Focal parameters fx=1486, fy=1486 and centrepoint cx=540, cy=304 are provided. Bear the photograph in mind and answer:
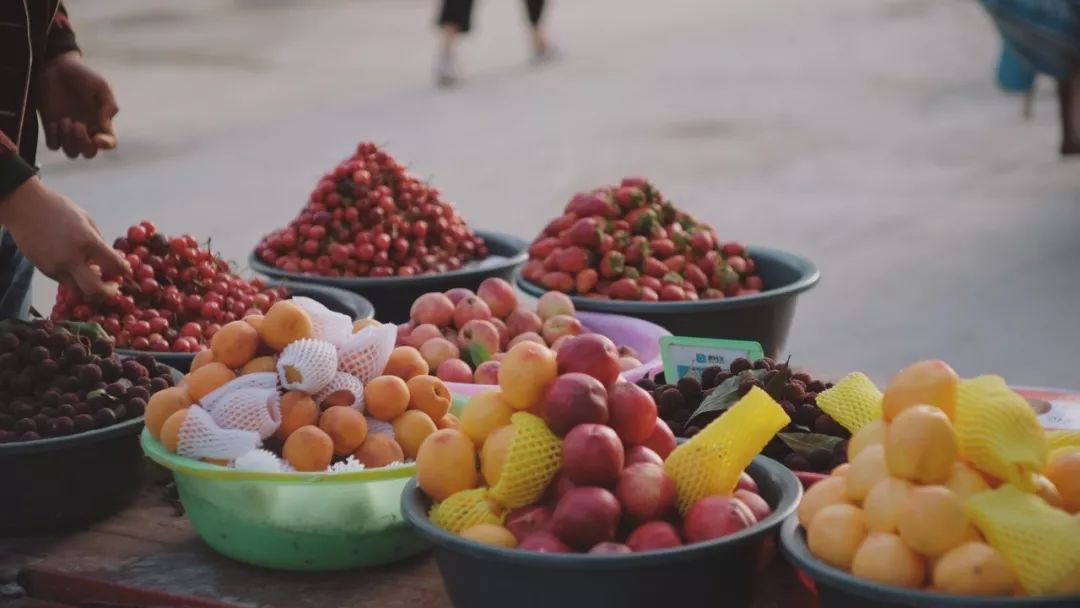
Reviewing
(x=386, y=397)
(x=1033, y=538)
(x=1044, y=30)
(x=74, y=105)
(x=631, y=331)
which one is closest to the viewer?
(x=1033, y=538)

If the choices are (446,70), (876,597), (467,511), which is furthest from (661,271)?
(446,70)

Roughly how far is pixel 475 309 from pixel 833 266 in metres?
4.00

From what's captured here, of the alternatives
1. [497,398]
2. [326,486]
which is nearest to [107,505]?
[326,486]

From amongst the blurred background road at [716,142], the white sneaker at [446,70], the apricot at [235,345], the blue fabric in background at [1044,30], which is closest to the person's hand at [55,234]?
the apricot at [235,345]

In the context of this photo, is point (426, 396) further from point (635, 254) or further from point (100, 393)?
point (635, 254)

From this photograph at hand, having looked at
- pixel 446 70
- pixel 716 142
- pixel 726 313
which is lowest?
pixel 446 70

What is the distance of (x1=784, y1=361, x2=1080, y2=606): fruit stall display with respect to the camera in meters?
1.44

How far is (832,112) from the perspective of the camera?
9.98 metres

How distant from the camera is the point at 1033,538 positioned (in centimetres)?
144

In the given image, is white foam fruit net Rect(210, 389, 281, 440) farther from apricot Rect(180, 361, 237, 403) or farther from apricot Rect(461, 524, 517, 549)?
apricot Rect(461, 524, 517, 549)

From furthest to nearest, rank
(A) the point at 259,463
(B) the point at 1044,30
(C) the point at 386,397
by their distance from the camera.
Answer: (B) the point at 1044,30, (C) the point at 386,397, (A) the point at 259,463

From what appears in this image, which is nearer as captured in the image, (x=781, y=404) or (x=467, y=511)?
(x=467, y=511)

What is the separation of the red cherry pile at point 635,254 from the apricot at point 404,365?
839mm

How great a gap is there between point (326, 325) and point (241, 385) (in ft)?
0.52
